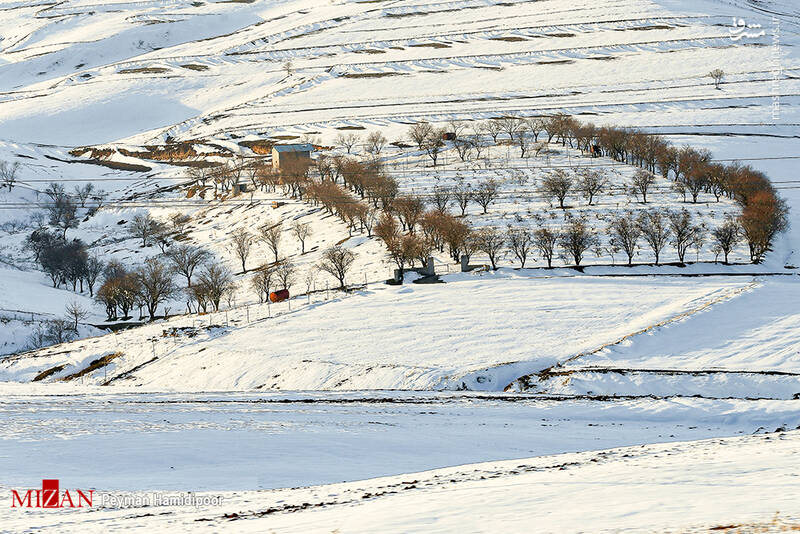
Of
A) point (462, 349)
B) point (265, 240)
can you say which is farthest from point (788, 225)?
point (265, 240)

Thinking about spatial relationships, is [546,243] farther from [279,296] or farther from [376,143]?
[376,143]

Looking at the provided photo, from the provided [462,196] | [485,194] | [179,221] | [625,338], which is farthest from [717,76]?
[625,338]

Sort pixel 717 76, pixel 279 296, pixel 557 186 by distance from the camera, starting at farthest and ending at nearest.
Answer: pixel 717 76 → pixel 557 186 → pixel 279 296

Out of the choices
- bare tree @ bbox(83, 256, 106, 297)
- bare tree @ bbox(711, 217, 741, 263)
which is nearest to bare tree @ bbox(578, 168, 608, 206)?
bare tree @ bbox(711, 217, 741, 263)

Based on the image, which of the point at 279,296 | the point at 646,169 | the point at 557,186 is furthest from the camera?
the point at 646,169

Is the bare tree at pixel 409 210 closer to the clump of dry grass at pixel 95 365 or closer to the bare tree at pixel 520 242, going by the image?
the bare tree at pixel 520 242

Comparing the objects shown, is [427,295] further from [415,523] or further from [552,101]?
[552,101]

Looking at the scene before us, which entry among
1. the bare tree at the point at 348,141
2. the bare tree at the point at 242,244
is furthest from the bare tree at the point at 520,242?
the bare tree at the point at 348,141
